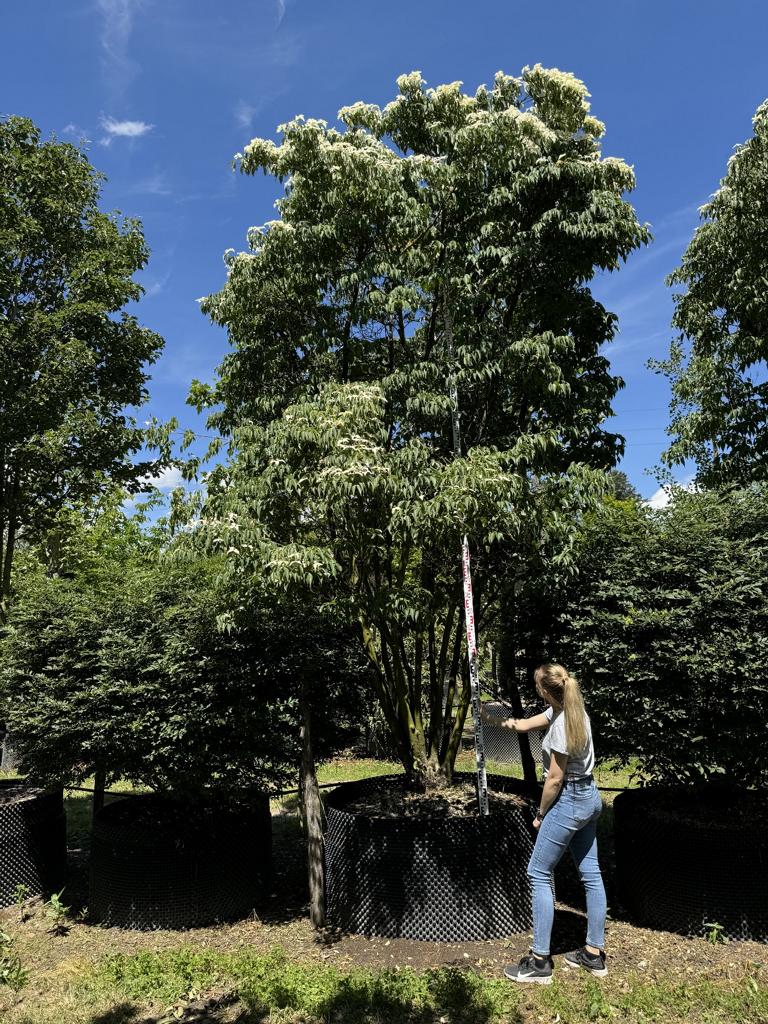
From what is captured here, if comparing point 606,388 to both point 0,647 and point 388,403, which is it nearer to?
point 388,403

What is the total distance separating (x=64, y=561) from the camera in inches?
591

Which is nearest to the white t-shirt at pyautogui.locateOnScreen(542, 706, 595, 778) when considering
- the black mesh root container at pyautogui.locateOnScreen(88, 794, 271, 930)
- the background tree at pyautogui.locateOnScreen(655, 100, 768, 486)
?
the black mesh root container at pyautogui.locateOnScreen(88, 794, 271, 930)

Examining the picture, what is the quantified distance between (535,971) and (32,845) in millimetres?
3843

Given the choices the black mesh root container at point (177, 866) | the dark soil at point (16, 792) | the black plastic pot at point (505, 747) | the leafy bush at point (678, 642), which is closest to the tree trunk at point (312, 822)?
the black mesh root container at point (177, 866)

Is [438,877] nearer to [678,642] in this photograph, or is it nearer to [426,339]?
[678,642]

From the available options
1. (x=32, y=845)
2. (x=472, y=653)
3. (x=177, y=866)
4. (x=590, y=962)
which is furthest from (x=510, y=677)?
(x=32, y=845)

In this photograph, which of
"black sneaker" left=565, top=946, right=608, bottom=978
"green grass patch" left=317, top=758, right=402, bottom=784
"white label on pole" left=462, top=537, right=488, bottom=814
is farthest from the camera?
"green grass patch" left=317, top=758, right=402, bottom=784

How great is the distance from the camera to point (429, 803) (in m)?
4.92

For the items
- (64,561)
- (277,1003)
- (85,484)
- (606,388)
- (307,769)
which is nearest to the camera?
(277,1003)

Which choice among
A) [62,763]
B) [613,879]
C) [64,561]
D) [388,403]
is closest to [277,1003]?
[62,763]

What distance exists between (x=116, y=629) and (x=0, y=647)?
1179mm

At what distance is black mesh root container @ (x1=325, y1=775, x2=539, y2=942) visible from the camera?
407 centimetres

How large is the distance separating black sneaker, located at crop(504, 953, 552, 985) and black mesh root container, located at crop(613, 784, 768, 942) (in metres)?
1.06

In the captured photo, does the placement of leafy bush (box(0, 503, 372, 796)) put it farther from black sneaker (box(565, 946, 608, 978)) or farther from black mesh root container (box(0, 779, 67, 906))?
black sneaker (box(565, 946, 608, 978))
